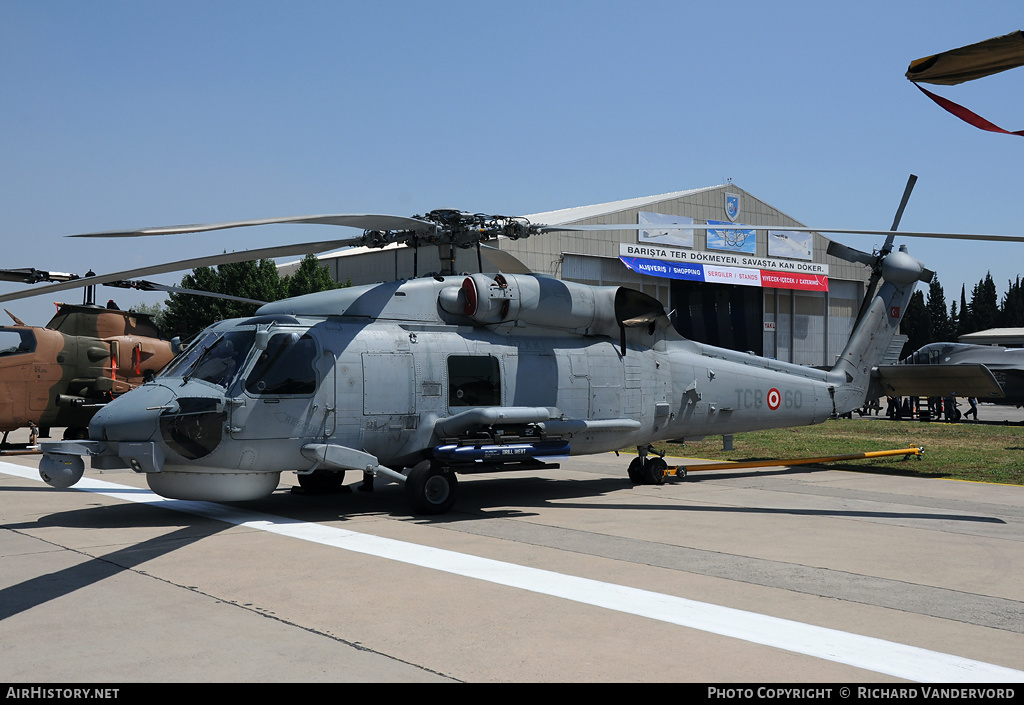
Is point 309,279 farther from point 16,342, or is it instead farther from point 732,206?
point 16,342

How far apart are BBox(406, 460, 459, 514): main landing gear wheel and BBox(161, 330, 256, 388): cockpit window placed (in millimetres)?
2396

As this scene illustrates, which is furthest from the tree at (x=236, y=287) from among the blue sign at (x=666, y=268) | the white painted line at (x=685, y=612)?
the white painted line at (x=685, y=612)

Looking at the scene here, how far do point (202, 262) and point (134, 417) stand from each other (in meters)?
1.83

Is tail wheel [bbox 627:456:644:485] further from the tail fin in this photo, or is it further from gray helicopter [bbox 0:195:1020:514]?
the tail fin

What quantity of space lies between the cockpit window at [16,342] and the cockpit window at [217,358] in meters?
10.6

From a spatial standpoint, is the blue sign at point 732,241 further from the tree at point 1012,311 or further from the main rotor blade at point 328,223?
the tree at point 1012,311

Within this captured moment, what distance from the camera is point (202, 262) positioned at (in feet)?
30.2

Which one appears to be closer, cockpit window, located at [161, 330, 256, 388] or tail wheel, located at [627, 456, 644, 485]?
cockpit window, located at [161, 330, 256, 388]

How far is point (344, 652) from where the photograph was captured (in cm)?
509

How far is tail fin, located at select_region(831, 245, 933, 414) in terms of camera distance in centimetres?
1533

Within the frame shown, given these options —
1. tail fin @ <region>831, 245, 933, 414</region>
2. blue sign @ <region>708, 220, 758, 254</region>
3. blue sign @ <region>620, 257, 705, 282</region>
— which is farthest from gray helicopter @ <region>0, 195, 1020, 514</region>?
blue sign @ <region>708, 220, 758, 254</region>

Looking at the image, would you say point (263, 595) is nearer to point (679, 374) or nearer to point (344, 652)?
point (344, 652)
